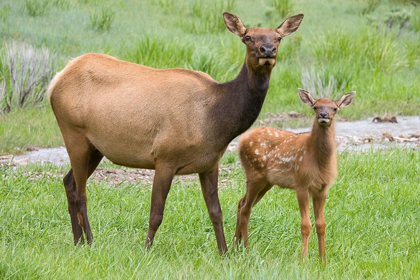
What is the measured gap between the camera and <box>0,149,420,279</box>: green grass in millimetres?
4926

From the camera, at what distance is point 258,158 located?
644 centimetres

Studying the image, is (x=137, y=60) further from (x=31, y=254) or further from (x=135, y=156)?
(x=31, y=254)

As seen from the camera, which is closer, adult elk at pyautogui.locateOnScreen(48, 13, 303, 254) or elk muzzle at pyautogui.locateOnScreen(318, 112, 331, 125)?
adult elk at pyautogui.locateOnScreen(48, 13, 303, 254)

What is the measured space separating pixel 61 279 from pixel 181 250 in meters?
1.43

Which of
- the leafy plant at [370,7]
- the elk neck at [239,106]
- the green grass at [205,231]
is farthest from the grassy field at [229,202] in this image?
the leafy plant at [370,7]

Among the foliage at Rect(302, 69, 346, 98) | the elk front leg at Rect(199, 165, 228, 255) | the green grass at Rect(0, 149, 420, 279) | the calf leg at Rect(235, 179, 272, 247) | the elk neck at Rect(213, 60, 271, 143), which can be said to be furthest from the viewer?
the foliage at Rect(302, 69, 346, 98)

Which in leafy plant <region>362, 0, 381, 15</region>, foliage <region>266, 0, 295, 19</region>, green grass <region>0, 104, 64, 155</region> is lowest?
leafy plant <region>362, 0, 381, 15</region>

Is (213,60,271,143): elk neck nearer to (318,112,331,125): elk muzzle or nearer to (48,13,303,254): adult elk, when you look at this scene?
(48,13,303,254): adult elk

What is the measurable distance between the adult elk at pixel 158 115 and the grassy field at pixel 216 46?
3.93 meters

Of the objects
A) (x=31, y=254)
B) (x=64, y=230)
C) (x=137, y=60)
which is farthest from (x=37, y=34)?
(x=31, y=254)

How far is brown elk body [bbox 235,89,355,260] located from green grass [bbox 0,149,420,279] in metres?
0.26

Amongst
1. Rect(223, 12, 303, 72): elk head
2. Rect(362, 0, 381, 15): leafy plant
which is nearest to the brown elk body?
Rect(223, 12, 303, 72): elk head

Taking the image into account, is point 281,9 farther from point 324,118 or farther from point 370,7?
point 324,118

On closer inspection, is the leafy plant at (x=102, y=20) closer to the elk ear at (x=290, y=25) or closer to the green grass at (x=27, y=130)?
the green grass at (x=27, y=130)
